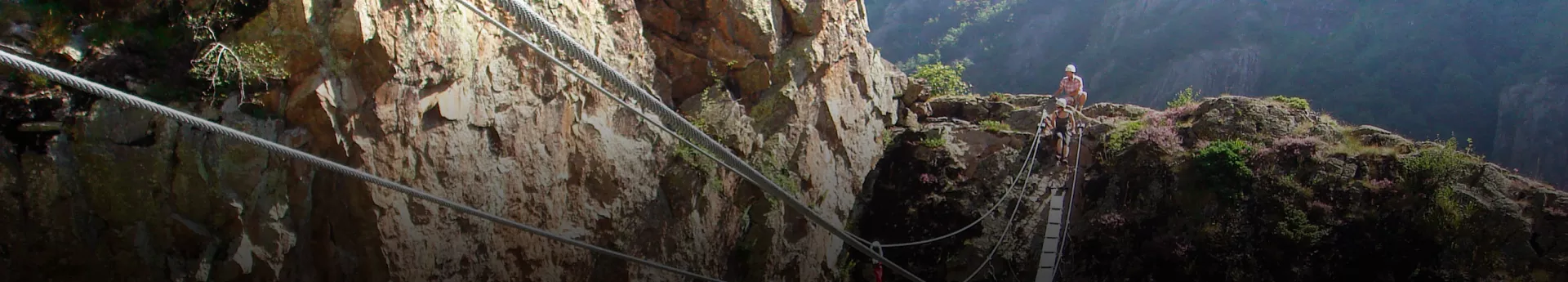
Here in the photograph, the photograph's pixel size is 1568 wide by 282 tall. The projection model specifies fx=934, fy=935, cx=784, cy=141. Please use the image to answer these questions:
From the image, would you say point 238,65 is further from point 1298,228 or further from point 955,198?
point 1298,228

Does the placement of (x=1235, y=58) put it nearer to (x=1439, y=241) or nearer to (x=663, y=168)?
(x=1439, y=241)

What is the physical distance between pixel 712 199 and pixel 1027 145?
5.63 metres

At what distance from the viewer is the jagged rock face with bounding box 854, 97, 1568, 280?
34.0ft

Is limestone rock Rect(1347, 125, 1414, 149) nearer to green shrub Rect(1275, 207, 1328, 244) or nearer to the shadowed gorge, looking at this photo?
the shadowed gorge

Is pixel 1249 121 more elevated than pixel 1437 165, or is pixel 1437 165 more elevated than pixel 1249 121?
pixel 1249 121

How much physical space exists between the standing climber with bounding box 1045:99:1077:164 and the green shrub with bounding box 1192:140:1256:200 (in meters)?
1.67

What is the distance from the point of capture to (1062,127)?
504 inches

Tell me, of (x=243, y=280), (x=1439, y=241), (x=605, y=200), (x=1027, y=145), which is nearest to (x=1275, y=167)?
(x=1439, y=241)

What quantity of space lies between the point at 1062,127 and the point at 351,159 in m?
9.58

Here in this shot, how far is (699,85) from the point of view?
10195 mm

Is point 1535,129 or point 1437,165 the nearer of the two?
point 1437,165

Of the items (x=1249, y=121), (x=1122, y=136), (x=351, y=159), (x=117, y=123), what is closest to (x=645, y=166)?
(x=351, y=159)

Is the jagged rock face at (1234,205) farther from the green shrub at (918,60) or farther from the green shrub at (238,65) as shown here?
the green shrub at (918,60)

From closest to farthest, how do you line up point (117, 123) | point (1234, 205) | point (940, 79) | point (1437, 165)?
point (117, 123) → point (1437, 165) → point (1234, 205) → point (940, 79)
